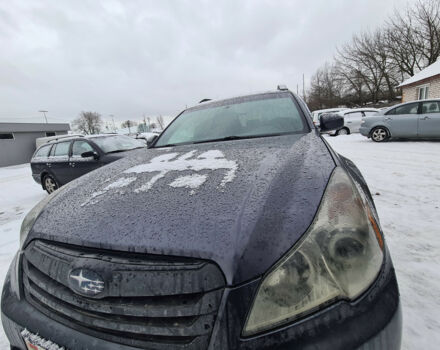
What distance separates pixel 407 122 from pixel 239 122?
875 centimetres

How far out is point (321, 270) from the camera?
2.48 feet

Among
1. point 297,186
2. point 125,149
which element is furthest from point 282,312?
point 125,149

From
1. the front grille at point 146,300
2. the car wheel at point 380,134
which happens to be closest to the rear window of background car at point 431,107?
the car wheel at point 380,134

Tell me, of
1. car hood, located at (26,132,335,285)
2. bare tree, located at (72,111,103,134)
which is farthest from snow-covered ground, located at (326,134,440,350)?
bare tree, located at (72,111,103,134)

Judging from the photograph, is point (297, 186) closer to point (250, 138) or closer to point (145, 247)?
point (145, 247)

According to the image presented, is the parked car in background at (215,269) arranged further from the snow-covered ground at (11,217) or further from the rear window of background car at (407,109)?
the rear window of background car at (407,109)

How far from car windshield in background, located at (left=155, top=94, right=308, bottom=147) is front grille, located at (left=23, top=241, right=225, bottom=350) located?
136 centimetres

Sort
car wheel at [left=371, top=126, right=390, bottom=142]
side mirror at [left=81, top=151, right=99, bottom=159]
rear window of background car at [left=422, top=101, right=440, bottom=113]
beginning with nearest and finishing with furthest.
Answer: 1. side mirror at [left=81, top=151, right=99, bottom=159]
2. rear window of background car at [left=422, top=101, right=440, bottom=113]
3. car wheel at [left=371, top=126, right=390, bottom=142]

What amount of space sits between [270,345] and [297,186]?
0.56 metres

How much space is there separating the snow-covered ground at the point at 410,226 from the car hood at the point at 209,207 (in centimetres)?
114

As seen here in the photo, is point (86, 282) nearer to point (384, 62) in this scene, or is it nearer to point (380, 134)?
point (380, 134)

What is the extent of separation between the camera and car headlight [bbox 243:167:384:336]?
714mm

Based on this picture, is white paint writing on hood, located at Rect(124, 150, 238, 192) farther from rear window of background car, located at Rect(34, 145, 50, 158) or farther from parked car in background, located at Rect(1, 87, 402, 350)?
rear window of background car, located at Rect(34, 145, 50, 158)

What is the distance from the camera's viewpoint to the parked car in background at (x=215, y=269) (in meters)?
0.71
